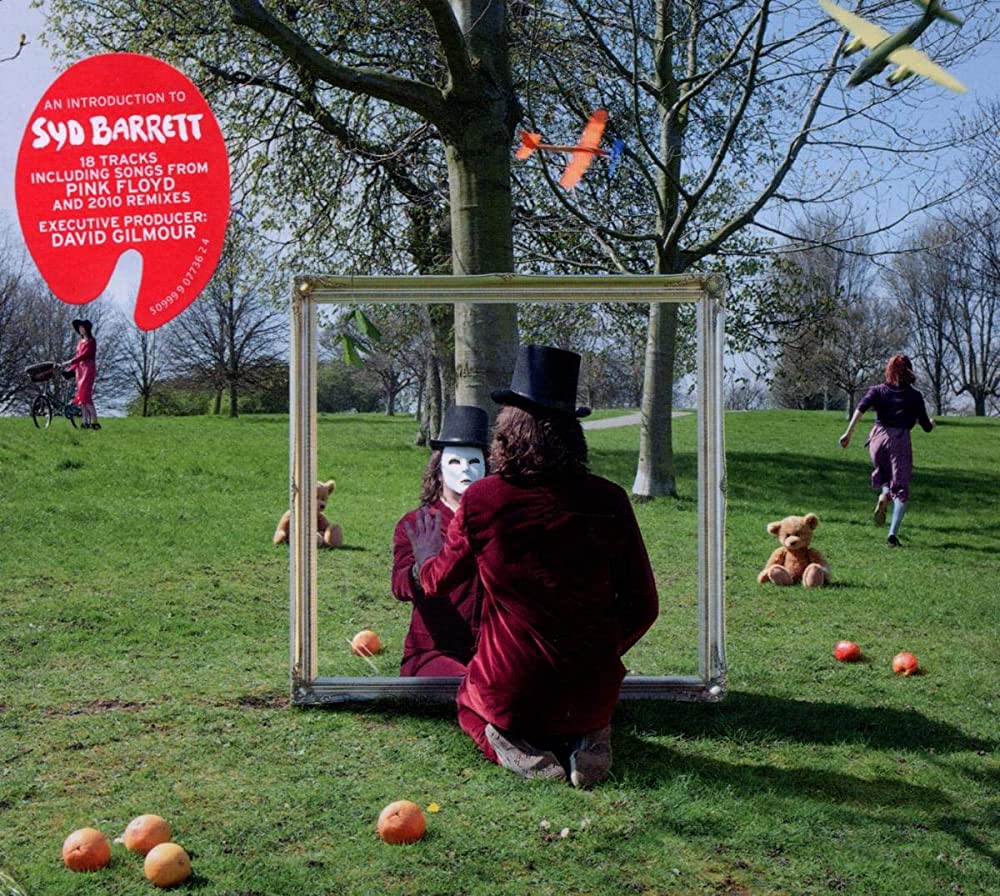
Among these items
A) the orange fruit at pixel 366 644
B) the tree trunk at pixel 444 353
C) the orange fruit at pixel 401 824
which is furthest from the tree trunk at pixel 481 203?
A: the orange fruit at pixel 401 824

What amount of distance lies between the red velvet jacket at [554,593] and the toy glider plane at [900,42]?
141 inches

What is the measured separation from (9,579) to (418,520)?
14.7 feet

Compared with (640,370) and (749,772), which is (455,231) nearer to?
(640,370)

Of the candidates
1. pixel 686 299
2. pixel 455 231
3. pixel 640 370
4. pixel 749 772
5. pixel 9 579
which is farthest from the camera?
pixel 9 579

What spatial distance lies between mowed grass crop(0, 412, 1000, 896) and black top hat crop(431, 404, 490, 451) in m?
0.31

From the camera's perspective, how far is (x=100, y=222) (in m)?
7.26

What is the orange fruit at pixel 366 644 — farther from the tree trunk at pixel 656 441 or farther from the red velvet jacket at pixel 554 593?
the tree trunk at pixel 656 441

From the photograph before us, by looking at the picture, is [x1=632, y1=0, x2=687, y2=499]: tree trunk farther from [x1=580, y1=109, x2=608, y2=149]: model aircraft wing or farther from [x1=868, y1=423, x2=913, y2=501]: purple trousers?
[x1=868, y1=423, x2=913, y2=501]: purple trousers

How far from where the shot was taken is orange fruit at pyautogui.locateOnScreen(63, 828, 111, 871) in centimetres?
346

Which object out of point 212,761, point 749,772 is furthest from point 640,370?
point 212,761

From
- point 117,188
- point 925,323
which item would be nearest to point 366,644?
point 117,188

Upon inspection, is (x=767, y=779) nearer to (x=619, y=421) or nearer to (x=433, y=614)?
(x=433, y=614)

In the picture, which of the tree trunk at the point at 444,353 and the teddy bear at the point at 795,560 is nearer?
the tree trunk at the point at 444,353

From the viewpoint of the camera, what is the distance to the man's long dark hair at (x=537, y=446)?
14.2ft
